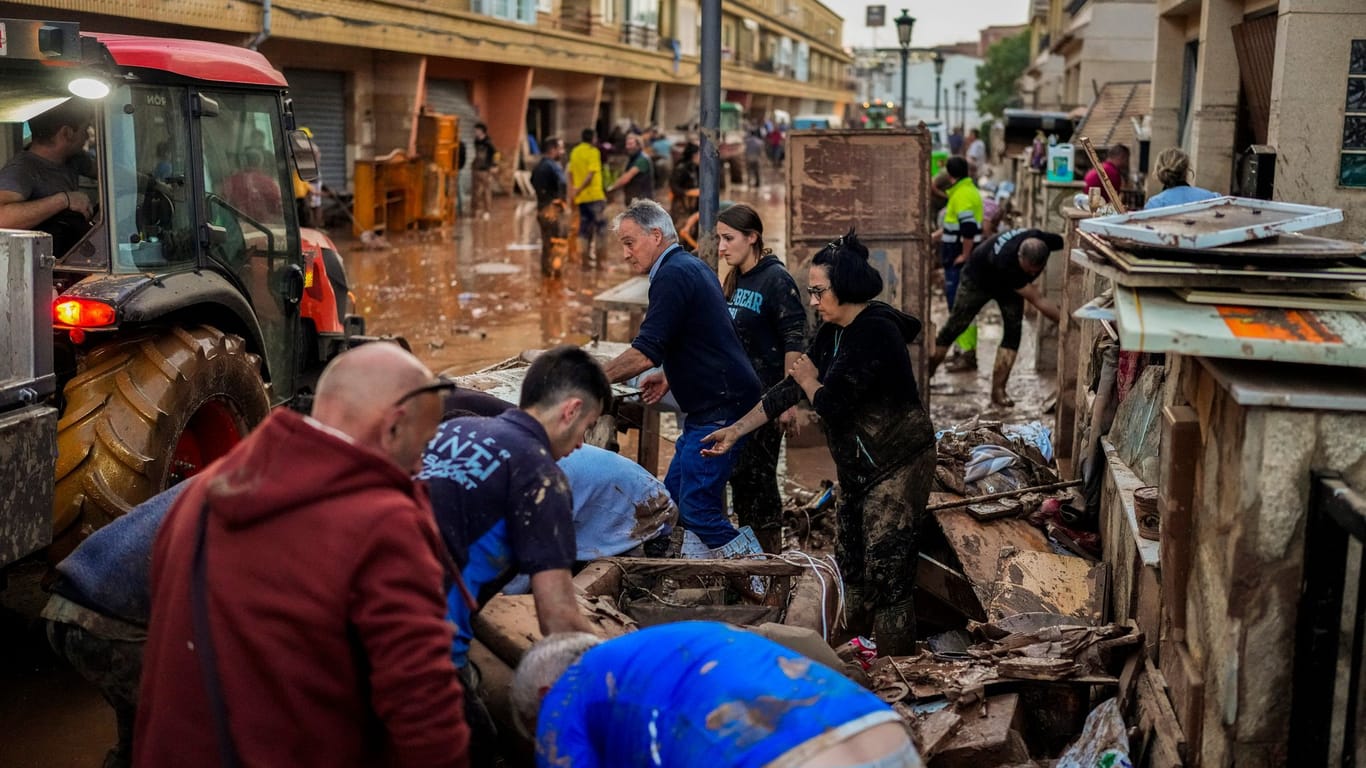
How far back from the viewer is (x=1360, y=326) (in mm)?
3072

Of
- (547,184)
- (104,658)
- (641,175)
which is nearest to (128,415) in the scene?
(104,658)

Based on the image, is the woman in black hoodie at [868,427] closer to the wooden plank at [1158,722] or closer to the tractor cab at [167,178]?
the wooden plank at [1158,722]

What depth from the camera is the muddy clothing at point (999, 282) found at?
9781mm

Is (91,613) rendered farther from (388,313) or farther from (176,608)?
(388,313)

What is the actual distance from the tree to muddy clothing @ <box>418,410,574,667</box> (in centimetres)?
5764

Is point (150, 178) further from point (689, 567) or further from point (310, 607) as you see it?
point (310, 607)

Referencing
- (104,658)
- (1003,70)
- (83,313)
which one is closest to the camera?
(104,658)

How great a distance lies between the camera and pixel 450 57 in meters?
25.3

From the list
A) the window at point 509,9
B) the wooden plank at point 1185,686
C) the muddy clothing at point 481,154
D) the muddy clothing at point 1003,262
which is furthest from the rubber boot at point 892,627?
the window at point 509,9

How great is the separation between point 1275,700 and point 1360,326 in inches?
35.2

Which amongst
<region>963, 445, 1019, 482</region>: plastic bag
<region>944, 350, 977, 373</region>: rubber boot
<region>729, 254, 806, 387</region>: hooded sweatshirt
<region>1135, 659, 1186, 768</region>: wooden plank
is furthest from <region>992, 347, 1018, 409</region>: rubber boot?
<region>1135, 659, 1186, 768</region>: wooden plank

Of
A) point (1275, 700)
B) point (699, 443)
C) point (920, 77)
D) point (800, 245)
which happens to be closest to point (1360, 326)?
point (1275, 700)

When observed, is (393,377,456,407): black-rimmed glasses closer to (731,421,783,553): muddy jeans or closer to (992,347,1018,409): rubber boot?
(731,421,783,553): muddy jeans

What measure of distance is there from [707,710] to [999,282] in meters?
8.11
